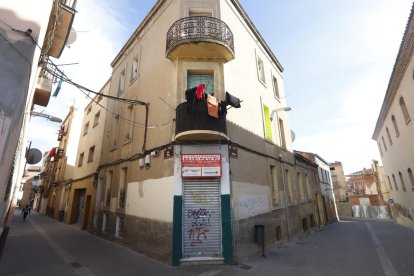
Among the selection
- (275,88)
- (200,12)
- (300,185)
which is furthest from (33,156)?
(300,185)

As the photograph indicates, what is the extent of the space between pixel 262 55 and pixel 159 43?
6517 mm

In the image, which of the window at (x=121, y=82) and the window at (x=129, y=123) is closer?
the window at (x=129, y=123)

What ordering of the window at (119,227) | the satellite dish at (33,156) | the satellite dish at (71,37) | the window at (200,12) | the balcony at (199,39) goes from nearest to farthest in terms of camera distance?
the balcony at (199,39) < the satellite dish at (71,37) < the window at (200,12) < the satellite dish at (33,156) < the window at (119,227)

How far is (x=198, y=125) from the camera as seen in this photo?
8094 millimetres

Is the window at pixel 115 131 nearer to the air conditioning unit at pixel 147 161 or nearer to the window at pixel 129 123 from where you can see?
the window at pixel 129 123

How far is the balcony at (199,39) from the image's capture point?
28.7ft

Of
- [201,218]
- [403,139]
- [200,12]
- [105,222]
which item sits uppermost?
[200,12]

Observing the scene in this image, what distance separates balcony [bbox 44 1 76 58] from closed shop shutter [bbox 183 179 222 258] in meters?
6.92

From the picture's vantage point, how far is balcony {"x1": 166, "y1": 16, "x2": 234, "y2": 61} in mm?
8750

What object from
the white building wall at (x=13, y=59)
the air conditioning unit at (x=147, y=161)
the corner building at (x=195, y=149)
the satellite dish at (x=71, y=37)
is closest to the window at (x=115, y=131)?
the corner building at (x=195, y=149)

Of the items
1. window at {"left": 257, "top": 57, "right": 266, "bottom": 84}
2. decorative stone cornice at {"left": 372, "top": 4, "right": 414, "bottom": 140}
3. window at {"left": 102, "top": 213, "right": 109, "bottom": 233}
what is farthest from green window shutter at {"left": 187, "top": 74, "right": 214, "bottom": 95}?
decorative stone cornice at {"left": 372, "top": 4, "right": 414, "bottom": 140}

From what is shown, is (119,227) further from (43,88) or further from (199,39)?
(199,39)

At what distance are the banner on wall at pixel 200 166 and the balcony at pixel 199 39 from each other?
166 inches

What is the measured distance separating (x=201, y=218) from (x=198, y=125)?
10.6ft
